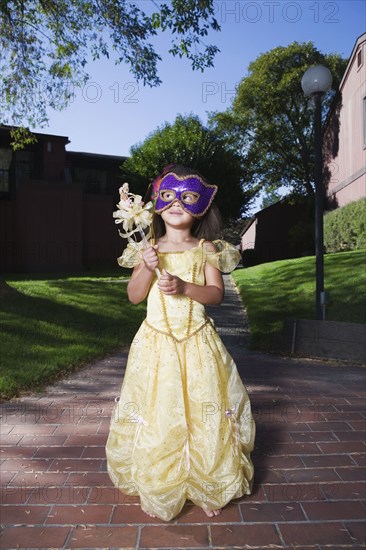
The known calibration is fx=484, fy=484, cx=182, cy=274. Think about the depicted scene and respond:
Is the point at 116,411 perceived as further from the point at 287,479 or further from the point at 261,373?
the point at 261,373

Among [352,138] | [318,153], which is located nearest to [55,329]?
[318,153]

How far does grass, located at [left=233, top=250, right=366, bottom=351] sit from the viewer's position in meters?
7.86

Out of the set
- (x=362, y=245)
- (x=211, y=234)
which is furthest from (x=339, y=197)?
(x=211, y=234)

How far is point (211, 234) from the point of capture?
2811 millimetres

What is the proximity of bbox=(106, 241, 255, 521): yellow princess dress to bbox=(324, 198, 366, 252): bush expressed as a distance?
1389 cm

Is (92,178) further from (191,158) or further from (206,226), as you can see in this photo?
(206,226)

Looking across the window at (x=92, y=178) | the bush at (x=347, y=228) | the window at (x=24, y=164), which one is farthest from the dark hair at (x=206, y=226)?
the window at (x=92, y=178)

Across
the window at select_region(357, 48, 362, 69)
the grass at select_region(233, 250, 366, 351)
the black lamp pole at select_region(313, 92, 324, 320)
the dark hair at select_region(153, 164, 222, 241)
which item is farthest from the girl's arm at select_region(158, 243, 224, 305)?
the window at select_region(357, 48, 362, 69)

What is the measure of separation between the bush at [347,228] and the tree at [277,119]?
10067 mm

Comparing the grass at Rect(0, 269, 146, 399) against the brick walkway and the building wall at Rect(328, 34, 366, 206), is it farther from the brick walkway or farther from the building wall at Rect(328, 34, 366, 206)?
the building wall at Rect(328, 34, 366, 206)

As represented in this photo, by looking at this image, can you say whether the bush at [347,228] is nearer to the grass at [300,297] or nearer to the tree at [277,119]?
the grass at [300,297]

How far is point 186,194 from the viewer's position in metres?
2.61

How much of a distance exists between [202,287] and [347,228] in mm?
15472

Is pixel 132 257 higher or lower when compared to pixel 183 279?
higher
